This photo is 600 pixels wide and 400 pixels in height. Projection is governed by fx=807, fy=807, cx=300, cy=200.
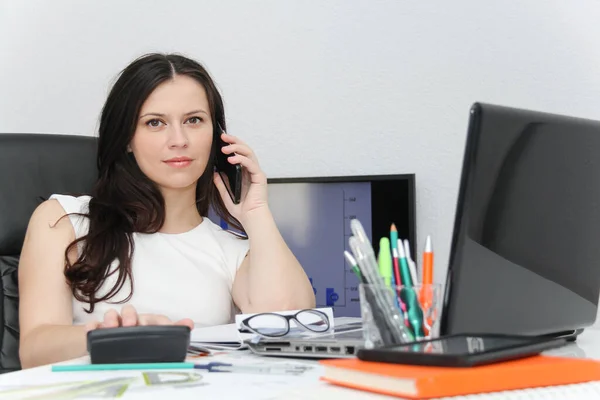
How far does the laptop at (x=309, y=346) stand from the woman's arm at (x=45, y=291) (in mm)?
426

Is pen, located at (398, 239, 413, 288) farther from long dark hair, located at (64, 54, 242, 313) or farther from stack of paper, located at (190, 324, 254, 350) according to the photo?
long dark hair, located at (64, 54, 242, 313)

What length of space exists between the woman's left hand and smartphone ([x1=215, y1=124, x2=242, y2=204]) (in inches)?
0.7

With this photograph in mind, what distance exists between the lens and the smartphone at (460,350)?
0.73 m

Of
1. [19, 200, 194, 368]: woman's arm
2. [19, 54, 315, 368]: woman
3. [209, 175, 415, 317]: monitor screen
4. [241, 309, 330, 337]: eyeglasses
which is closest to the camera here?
[241, 309, 330, 337]: eyeglasses

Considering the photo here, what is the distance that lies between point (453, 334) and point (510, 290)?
13cm

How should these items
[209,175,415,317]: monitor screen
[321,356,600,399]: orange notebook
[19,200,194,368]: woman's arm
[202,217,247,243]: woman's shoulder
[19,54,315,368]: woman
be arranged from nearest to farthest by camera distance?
1. [321,356,600,399]: orange notebook
2. [19,200,194,368]: woman's arm
3. [19,54,315,368]: woman
4. [202,217,247,243]: woman's shoulder
5. [209,175,415,317]: monitor screen

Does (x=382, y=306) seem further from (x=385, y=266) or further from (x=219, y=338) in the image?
(x=219, y=338)

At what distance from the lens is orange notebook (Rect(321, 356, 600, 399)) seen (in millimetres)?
700

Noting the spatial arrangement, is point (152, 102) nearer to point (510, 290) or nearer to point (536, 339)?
point (510, 290)

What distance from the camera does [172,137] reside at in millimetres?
1697

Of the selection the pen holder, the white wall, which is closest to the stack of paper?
the pen holder

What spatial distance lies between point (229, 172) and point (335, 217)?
0.57m

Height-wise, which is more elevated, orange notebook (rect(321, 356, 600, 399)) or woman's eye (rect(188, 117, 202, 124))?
woman's eye (rect(188, 117, 202, 124))

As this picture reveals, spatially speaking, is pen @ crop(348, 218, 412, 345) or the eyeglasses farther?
the eyeglasses
